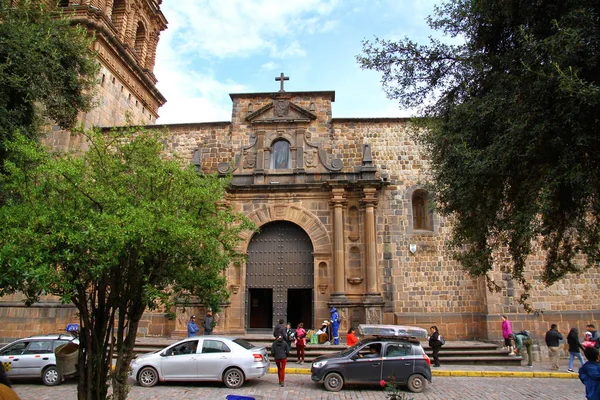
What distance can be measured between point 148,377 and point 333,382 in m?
4.47

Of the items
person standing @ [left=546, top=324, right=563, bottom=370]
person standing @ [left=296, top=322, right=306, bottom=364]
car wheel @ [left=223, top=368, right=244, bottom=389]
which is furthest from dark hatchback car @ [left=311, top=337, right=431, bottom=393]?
person standing @ [left=546, top=324, right=563, bottom=370]

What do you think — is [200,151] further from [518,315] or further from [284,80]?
[518,315]

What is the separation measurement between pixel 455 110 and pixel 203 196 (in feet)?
15.8

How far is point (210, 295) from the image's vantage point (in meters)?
8.42

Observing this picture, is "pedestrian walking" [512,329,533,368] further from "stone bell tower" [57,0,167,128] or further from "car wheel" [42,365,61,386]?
"stone bell tower" [57,0,167,128]

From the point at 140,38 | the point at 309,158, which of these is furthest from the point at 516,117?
the point at 140,38

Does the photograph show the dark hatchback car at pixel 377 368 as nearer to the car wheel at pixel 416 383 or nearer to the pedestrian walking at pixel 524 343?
the car wheel at pixel 416 383

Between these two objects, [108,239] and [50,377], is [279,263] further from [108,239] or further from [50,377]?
[108,239]

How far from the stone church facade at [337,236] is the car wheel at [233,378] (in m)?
5.75

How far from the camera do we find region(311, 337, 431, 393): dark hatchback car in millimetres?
10664

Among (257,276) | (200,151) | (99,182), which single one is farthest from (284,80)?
(99,182)

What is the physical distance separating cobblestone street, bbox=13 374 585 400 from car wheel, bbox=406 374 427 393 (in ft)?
0.56

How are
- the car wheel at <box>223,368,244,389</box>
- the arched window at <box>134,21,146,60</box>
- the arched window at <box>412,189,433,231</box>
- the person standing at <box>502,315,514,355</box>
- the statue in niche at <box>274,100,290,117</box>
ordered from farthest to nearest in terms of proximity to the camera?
the arched window at <box>134,21,146,60</box>
the statue in niche at <box>274,100,290,117</box>
the arched window at <box>412,189,433,231</box>
the person standing at <box>502,315,514,355</box>
the car wheel at <box>223,368,244,389</box>

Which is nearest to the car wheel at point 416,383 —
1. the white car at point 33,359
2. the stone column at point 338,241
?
the stone column at point 338,241
